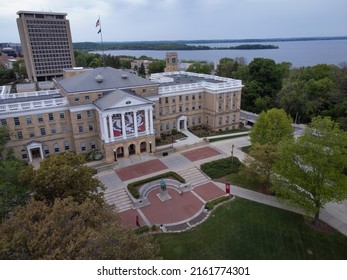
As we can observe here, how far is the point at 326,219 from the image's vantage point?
27469mm

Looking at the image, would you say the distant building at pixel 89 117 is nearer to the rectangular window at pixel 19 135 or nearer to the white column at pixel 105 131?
the white column at pixel 105 131

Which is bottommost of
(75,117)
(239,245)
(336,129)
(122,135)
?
(239,245)

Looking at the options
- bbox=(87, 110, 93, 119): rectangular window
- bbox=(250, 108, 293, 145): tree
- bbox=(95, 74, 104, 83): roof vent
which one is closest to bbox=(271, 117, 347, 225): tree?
bbox=(250, 108, 293, 145): tree

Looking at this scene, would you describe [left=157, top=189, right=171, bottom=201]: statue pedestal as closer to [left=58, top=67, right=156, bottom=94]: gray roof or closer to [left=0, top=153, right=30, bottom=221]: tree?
[left=0, top=153, right=30, bottom=221]: tree

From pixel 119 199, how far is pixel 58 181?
10643 millimetres

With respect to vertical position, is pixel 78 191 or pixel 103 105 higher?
pixel 103 105

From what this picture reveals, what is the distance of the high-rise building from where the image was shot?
11875cm

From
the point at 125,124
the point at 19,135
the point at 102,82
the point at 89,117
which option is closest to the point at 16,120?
the point at 19,135

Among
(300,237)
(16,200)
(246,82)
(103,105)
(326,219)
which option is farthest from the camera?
(246,82)

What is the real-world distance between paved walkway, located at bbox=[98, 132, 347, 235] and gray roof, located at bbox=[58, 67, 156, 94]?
12.6 meters

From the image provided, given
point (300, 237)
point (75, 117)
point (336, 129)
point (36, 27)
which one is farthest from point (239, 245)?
point (36, 27)

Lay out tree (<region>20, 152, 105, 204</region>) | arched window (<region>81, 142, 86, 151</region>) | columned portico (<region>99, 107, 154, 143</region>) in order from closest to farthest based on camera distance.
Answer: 1. tree (<region>20, 152, 105, 204</region>)
2. columned portico (<region>99, 107, 154, 143</region>)
3. arched window (<region>81, 142, 86, 151</region>)
